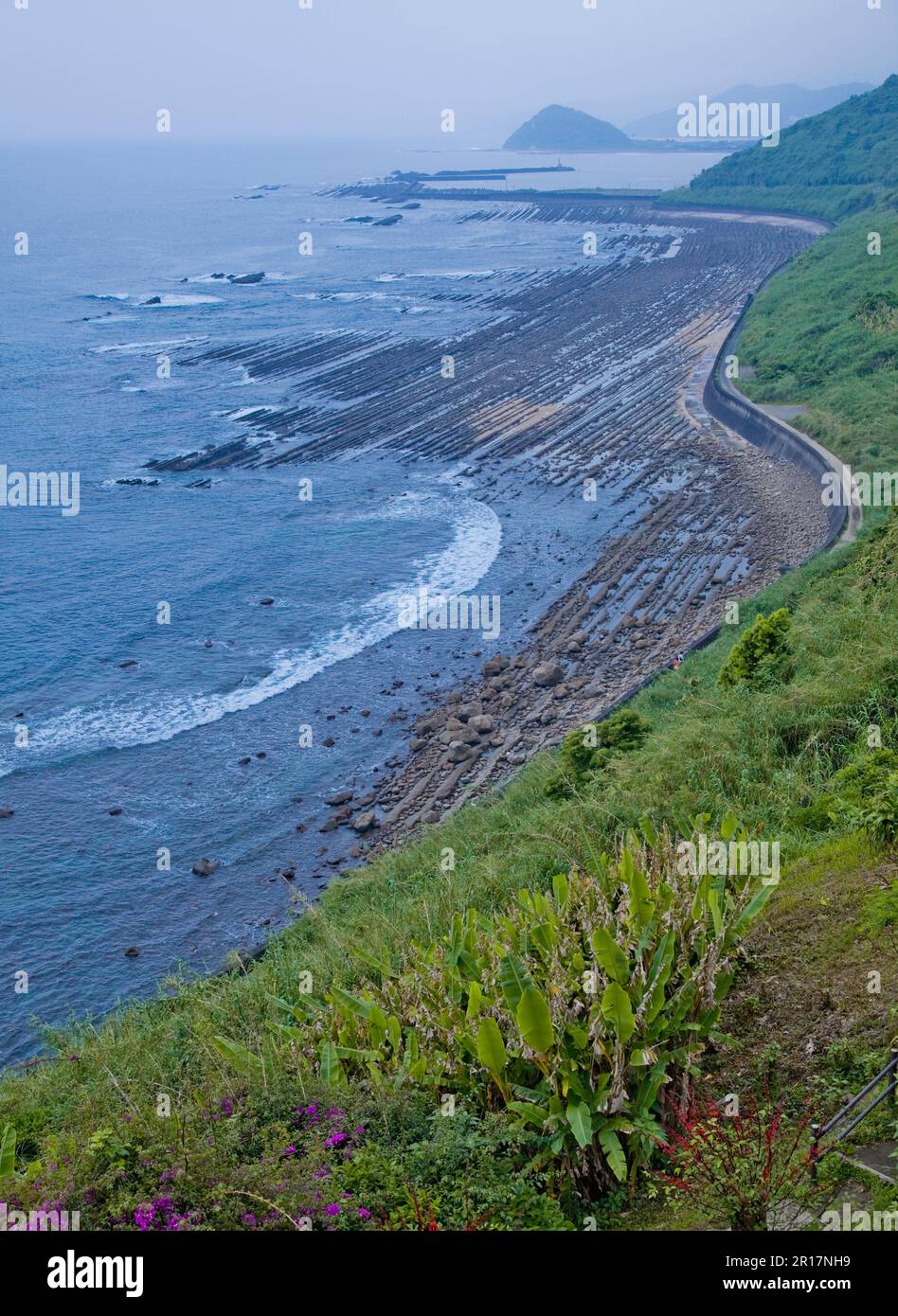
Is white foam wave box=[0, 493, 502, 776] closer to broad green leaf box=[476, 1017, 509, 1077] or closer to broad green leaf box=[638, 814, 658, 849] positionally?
broad green leaf box=[638, 814, 658, 849]

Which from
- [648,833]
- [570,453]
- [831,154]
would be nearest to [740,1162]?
[648,833]

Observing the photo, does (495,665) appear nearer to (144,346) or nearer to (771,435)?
(771,435)

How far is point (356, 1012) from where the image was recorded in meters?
8.23

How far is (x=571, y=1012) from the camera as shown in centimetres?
705

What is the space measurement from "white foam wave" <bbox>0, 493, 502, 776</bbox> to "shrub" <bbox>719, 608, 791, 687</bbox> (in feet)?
40.9

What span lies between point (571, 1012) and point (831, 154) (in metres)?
112

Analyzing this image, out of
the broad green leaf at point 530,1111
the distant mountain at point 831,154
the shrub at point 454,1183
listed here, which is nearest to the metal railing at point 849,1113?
the shrub at point 454,1183

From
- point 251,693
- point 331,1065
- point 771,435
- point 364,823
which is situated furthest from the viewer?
point 771,435

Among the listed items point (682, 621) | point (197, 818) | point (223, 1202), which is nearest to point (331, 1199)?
point (223, 1202)

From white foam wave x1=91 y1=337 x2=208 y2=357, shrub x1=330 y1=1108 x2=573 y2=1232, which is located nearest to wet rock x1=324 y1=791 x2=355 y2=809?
shrub x1=330 y1=1108 x2=573 y2=1232

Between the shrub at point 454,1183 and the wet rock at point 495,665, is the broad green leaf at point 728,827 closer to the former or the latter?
the shrub at point 454,1183

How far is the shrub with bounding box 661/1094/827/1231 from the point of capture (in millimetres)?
5727
